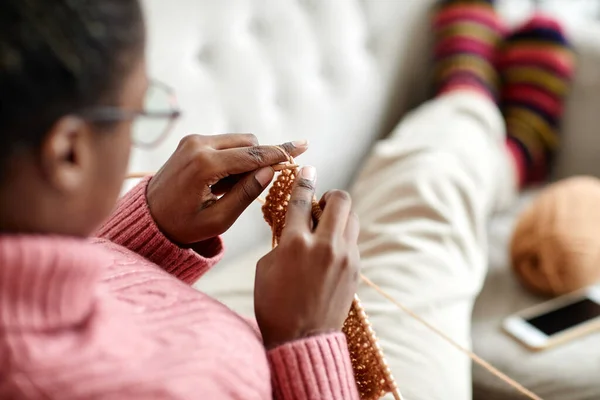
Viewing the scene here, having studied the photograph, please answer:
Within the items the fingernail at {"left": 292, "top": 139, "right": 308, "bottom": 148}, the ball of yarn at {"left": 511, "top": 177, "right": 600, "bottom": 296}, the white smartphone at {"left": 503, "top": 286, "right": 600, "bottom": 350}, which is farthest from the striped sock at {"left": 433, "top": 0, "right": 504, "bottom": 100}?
the fingernail at {"left": 292, "top": 139, "right": 308, "bottom": 148}

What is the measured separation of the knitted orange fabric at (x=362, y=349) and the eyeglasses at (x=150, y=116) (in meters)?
0.15

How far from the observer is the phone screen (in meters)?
1.16

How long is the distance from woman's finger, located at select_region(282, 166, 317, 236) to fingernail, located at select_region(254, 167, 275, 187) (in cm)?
4

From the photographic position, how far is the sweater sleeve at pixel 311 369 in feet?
1.80

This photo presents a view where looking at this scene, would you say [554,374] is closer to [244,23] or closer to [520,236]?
[520,236]

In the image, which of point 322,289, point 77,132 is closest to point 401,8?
point 322,289

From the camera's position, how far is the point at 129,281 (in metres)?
0.56

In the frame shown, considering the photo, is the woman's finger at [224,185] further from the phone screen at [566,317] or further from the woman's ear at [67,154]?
the phone screen at [566,317]

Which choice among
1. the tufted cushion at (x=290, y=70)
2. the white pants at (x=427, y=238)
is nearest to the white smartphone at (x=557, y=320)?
the white pants at (x=427, y=238)

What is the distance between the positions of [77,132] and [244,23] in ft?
3.12

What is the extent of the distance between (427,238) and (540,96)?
73 cm

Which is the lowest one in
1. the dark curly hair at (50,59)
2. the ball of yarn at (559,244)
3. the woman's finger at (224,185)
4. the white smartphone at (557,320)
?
the white smartphone at (557,320)

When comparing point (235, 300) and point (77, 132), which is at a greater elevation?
point (77, 132)

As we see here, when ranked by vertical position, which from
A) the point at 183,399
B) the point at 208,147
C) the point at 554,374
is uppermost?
the point at 208,147
